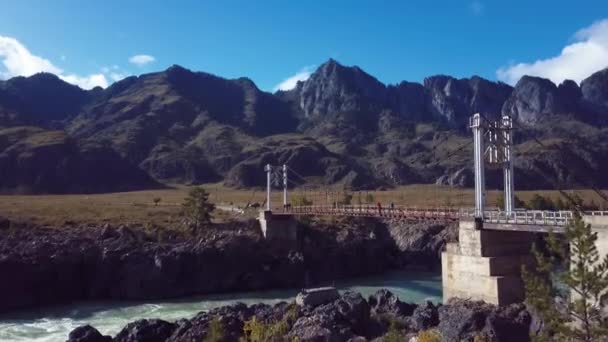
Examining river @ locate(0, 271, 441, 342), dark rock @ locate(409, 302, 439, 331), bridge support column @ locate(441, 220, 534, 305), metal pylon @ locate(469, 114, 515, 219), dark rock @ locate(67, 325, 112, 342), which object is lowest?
river @ locate(0, 271, 441, 342)

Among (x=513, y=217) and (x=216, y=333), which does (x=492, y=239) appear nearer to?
(x=513, y=217)

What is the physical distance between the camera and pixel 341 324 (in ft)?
109

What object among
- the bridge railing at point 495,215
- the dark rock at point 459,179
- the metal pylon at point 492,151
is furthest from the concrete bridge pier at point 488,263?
the dark rock at point 459,179

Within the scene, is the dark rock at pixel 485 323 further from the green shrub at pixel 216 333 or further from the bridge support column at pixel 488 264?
the green shrub at pixel 216 333

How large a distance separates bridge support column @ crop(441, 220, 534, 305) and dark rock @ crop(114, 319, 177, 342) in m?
20.1

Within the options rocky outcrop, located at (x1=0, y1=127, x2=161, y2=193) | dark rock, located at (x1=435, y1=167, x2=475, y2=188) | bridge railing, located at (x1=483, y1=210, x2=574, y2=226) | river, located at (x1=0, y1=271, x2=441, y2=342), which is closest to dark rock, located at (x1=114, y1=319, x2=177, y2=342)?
river, located at (x1=0, y1=271, x2=441, y2=342)

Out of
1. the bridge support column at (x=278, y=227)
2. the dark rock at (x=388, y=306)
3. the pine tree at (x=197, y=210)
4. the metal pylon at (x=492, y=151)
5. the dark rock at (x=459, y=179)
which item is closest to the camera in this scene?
the dark rock at (x=388, y=306)

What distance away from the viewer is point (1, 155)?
493ft

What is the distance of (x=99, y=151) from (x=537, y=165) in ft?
445

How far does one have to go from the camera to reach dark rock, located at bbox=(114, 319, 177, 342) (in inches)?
1326

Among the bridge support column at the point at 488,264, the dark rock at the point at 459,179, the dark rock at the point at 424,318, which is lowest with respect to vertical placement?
the dark rock at the point at 424,318

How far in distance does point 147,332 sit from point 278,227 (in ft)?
124

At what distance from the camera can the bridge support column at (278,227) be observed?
70.8m

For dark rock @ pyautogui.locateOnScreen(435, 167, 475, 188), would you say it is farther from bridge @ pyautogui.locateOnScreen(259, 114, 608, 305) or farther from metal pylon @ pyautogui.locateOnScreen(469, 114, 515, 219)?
bridge @ pyautogui.locateOnScreen(259, 114, 608, 305)
